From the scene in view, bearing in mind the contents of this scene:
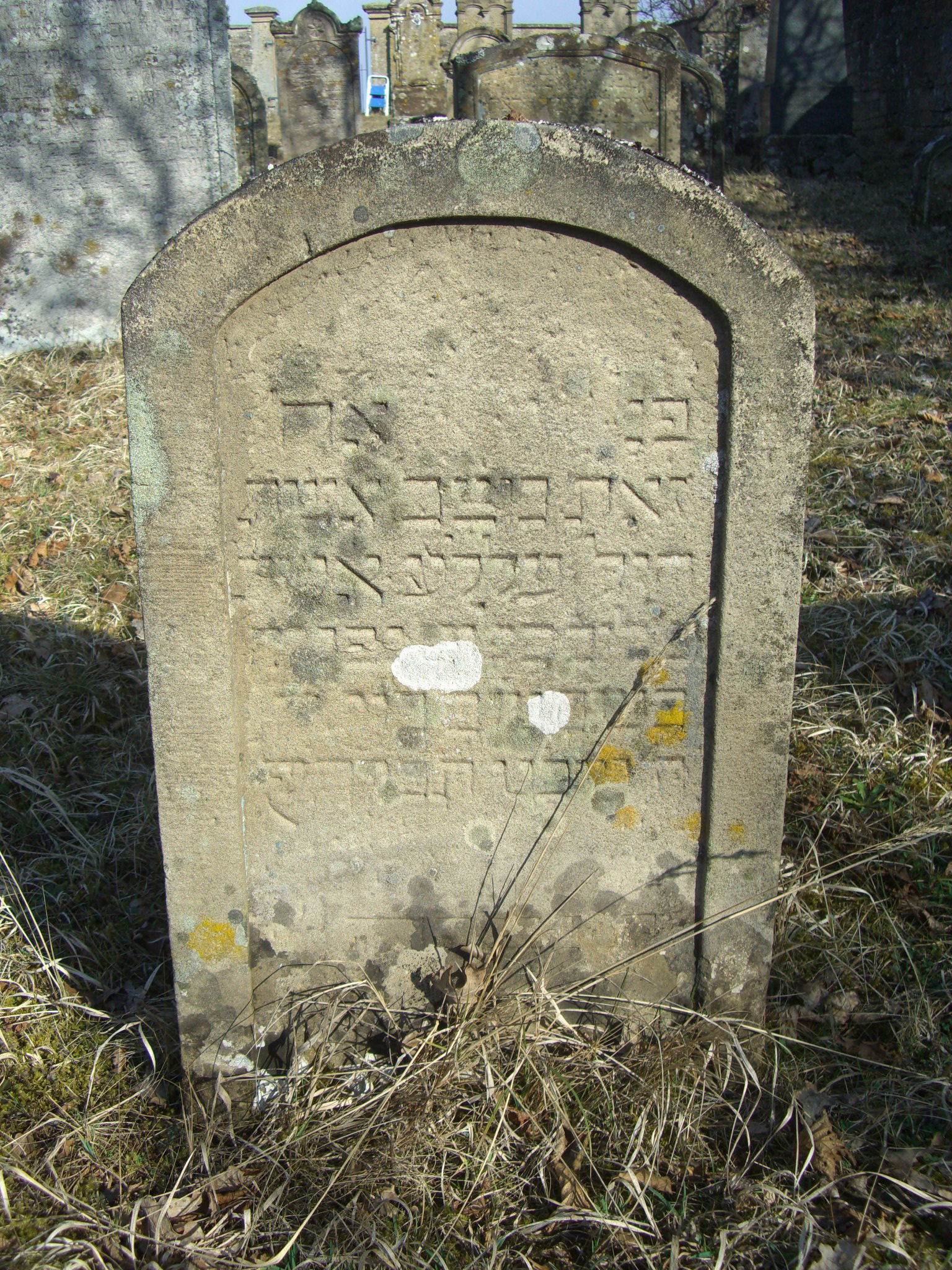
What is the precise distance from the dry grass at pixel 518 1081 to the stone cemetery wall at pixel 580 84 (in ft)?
16.4

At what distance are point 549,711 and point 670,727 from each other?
30cm

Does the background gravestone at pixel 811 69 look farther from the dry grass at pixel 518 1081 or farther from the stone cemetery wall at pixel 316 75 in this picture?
the dry grass at pixel 518 1081

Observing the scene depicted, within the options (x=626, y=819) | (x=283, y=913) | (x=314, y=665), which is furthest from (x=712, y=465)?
(x=283, y=913)

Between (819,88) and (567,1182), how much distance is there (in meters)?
14.3

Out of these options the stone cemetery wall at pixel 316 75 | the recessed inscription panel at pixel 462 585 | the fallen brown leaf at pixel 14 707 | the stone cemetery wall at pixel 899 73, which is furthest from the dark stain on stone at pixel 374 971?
the stone cemetery wall at pixel 316 75

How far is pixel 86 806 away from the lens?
10.8 feet

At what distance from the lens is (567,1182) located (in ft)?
6.42

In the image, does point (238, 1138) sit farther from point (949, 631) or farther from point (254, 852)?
point (949, 631)

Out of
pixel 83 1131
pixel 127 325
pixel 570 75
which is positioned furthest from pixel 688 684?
pixel 570 75

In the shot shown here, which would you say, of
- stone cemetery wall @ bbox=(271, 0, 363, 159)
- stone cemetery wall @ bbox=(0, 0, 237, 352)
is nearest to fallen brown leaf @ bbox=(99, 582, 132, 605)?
stone cemetery wall @ bbox=(0, 0, 237, 352)

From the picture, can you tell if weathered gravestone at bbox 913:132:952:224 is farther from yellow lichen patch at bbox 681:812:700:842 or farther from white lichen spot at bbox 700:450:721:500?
yellow lichen patch at bbox 681:812:700:842

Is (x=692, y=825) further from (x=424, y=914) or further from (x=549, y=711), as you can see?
(x=424, y=914)

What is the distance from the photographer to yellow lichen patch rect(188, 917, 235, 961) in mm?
2193

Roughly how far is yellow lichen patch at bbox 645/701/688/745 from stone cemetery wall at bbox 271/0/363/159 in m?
12.7
